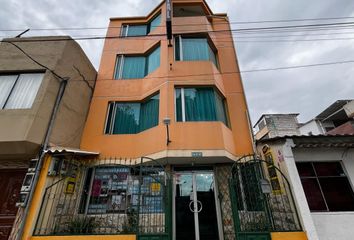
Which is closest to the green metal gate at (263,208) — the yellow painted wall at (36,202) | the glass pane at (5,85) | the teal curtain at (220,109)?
the teal curtain at (220,109)

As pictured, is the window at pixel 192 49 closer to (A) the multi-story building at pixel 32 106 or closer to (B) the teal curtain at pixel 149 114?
(B) the teal curtain at pixel 149 114

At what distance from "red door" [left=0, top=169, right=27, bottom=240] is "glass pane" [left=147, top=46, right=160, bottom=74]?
7.20m

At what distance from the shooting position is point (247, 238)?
191 inches

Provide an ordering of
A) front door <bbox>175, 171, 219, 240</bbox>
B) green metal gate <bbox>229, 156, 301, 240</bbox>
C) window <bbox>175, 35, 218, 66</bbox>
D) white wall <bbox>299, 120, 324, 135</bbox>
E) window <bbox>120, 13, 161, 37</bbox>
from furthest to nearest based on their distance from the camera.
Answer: white wall <bbox>299, 120, 324, 135</bbox> < window <bbox>120, 13, 161, 37</bbox> < window <bbox>175, 35, 218, 66</bbox> < front door <bbox>175, 171, 219, 240</bbox> < green metal gate <bbox>229, 156, 301, 240</bbox>

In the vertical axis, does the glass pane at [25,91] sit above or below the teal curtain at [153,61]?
below

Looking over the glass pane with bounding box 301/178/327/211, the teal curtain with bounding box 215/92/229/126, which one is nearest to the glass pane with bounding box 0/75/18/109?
the teal curtain with bounding box 215/92/229/126

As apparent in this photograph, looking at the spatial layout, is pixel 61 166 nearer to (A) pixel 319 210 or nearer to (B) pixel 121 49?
(B) pixel 121 49

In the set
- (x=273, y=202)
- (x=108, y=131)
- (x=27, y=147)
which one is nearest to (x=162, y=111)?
(x=108, y=131)

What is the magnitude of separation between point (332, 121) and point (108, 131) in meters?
25.1

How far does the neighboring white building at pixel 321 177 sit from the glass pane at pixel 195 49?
512 centimetres

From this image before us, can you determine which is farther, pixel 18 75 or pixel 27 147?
pixel 18 75

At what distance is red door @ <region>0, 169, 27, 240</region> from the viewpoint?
5.85 metres

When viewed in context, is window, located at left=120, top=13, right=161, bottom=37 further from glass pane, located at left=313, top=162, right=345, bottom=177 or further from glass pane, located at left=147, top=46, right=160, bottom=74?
glass pane, located at left=313, top=162, right=345, bottom=177

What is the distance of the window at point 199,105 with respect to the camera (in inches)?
291
